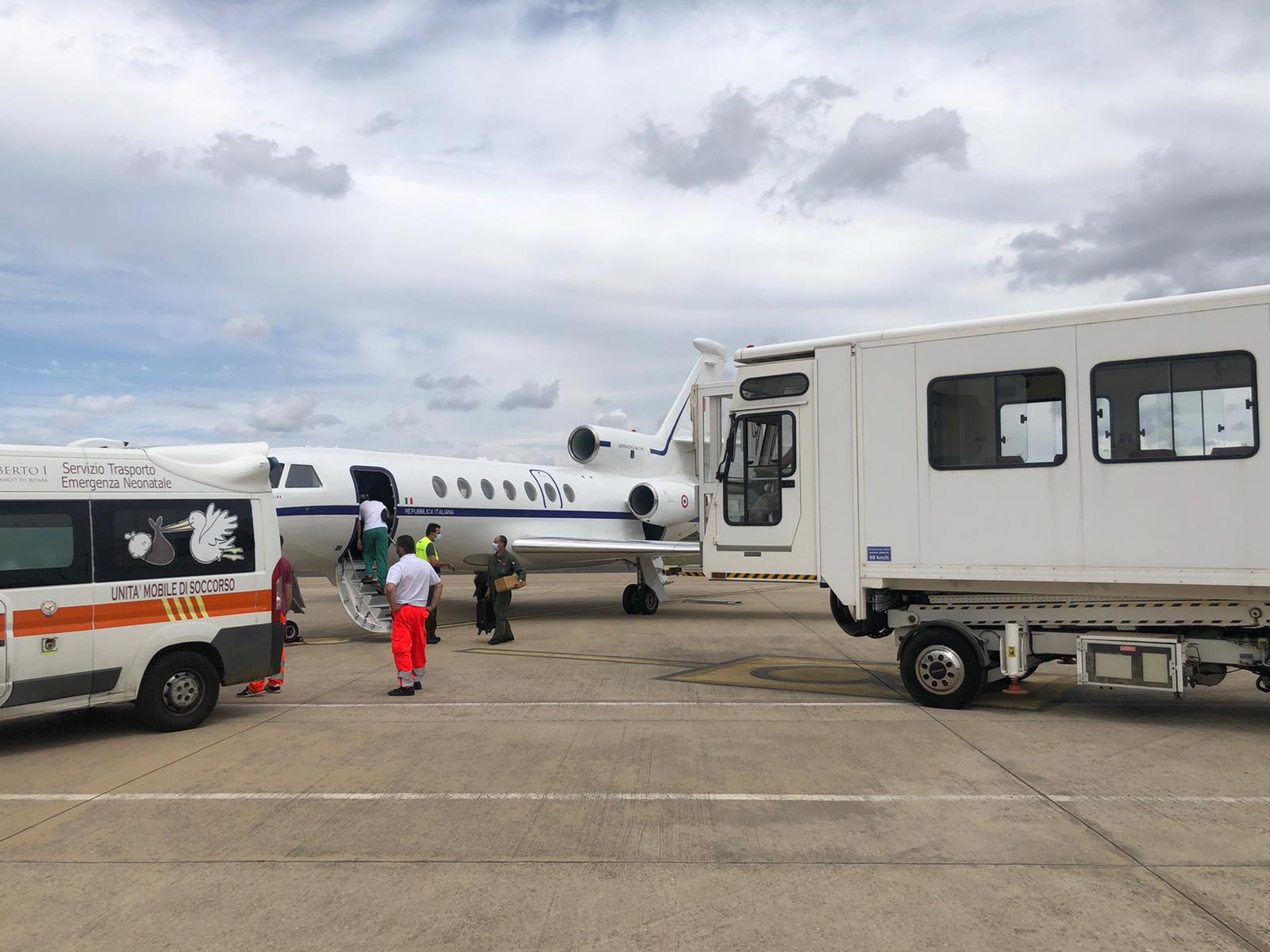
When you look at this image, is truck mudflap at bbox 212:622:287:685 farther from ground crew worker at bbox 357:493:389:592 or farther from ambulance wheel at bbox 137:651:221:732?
ground crew worker at bbox 357:493:389:592

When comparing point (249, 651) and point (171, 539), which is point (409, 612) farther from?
point (171, 539)

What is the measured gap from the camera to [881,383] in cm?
954

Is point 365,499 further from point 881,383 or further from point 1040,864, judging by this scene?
point 1040,864

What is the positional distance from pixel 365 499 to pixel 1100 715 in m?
12.2

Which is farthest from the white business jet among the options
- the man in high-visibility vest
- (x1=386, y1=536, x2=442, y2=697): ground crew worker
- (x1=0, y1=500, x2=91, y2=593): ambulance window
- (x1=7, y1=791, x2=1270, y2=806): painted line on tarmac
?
(x1=7, y1=791, x2=1270, y2=806): painted line on tarmac

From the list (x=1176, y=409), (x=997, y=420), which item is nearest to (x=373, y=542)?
(x=997, y=420)

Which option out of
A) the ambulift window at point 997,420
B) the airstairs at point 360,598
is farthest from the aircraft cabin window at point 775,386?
the airstairs at point 360,598

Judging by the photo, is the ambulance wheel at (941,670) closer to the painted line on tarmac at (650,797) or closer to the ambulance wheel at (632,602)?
the painted line on tarmac at (650,797)

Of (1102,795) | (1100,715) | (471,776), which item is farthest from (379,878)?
(1100,715)

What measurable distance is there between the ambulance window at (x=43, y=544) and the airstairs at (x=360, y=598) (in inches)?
295

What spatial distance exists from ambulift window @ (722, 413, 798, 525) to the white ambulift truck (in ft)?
0.06

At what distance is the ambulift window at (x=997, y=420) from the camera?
8.77m

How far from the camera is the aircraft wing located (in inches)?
766

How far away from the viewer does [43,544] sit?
25.4 ft
